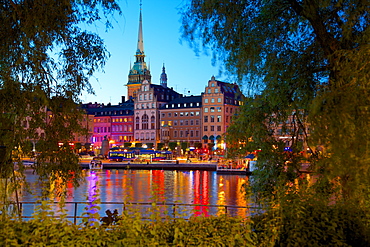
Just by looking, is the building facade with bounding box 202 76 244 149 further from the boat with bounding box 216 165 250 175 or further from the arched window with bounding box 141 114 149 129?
the boat with bounding box 216 165 250 175

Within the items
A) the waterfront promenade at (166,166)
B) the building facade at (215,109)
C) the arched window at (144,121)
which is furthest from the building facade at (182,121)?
the waterfront promenade at (166,166)

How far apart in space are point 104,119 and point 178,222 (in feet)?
523

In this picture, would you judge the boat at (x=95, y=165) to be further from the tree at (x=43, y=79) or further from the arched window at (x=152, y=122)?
the tree at (x=43, y=79)

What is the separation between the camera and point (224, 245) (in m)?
8.77

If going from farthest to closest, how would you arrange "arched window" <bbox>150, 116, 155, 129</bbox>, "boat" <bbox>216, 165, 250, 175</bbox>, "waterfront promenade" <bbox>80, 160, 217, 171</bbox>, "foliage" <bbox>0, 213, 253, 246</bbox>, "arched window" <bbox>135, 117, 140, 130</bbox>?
"arched window" <bbox>135, 117, 140, 130</bbox>, "arched window" <bbox>150, 116, 155, 129</bbox>, "waterfront promenade" <bbox>80, 160, 217, 171</bbox>, "boat" <bbox>216, 165, 250, 175</bbox>, "foliage" <bbox>0, 213, 253, 246</bbox>

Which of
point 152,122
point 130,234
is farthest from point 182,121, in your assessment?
point 130,234

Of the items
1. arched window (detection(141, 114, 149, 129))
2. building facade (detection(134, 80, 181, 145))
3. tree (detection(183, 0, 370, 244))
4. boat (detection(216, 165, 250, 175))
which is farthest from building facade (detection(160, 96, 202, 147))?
tree (detection(183, 0, 370, 244))

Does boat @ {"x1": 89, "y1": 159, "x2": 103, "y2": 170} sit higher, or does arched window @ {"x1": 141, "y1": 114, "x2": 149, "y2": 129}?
A: arched window @ {"x1": 141, "y1": 114, "x2": 149, "y2": 129}

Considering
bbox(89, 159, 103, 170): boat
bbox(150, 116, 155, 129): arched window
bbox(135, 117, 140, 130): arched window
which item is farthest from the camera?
bbox(135, 117, 140, 130): arched window

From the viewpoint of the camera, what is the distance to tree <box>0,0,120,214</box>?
9664 mm

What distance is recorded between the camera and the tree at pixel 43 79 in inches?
380

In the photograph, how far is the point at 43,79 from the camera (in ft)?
34.7

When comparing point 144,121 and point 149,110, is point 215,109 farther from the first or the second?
point 144,121

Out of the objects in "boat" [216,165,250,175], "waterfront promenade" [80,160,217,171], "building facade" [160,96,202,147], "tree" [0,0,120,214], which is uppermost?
"building facade" [160,96,202,147]
